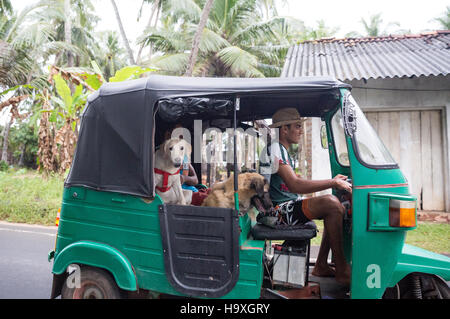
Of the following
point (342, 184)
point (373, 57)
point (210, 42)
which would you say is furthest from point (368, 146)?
point (210, 42)

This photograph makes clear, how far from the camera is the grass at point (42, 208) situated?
5.98 m

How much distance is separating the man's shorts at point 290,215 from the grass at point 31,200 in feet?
22.0

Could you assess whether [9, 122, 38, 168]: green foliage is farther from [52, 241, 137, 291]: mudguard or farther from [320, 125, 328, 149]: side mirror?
[320, 125, 328, 149]: side mirror

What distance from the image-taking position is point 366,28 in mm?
27547

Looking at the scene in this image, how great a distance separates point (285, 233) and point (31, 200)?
806 cm

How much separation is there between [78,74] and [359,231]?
26.5ft

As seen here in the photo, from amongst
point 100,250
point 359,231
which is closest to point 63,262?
point 100,250

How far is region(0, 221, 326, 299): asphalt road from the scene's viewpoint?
12.8ft

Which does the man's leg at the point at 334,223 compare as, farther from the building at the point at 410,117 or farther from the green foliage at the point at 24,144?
the green foliage at the point at 24,144

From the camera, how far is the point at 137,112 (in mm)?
2580

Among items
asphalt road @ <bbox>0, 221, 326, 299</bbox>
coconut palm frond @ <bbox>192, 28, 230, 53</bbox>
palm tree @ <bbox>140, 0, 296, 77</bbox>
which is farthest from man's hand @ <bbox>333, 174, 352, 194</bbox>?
coconut palm frond @ <bbox>192, 28, 230, 53</bbox>

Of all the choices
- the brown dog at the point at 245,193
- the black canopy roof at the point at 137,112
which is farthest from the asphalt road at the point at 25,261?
the brown dog at the point at 245,193

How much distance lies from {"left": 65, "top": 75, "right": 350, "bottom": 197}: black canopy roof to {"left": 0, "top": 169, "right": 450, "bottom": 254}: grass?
422 cm

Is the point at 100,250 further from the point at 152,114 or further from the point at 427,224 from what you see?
the point at 427,224
